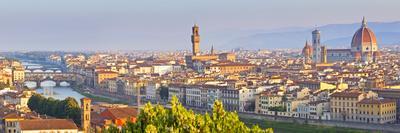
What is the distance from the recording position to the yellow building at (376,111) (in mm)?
31453

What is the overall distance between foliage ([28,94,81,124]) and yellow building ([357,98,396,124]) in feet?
38.6

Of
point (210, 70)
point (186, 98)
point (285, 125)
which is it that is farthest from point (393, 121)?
point (210, 70)

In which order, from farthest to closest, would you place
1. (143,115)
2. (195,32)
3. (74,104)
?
(195,32) → (74,104) → (143,115)

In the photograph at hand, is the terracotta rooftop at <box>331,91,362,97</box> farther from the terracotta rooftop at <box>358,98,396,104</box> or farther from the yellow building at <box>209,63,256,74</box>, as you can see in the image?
the yellow building at <box>209,63,256,74</box>

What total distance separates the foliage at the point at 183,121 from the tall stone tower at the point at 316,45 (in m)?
75.3

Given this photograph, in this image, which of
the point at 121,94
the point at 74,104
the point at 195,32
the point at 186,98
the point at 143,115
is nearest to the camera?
the point at 143,115

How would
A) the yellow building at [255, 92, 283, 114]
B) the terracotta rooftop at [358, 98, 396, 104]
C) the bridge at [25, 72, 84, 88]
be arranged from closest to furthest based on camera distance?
the terracotta rooftop at [358, 98, 396, 104] → the yellow building at [255, 92, 283, 114] → the bridge at [25, 72, 84, 88]

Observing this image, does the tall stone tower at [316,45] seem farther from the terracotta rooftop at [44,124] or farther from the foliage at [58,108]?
the terracotta rooftop at [44,124]

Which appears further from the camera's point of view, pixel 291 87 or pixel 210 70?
pixel 210 70

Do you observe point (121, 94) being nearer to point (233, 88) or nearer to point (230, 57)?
point (233, 88)

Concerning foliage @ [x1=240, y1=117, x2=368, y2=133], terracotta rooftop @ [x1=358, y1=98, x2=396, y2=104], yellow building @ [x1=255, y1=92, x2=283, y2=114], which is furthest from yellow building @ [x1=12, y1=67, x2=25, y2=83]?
terracotta rooftop @ [x1=358, y1=98, x2=396, y2=104]

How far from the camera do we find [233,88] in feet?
133

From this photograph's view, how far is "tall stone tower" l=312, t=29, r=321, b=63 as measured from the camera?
8419 centimetres

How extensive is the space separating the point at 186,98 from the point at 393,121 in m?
16.3
